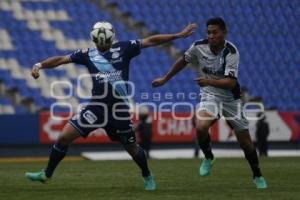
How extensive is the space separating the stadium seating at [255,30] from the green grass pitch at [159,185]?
10388 mm

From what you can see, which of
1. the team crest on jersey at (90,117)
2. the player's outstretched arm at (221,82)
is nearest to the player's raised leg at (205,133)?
the player's outstretched arm at (221,82)

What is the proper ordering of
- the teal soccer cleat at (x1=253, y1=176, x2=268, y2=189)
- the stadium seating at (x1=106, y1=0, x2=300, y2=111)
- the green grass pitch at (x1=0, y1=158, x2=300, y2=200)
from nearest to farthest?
the green grass pitch at (x1=0, y1=158, x2=300, y2=200)
the teal soccer cleat at (x1=253, y1=176, x2=268, y2=189)
the stadium seating at (x1=106, y1=0, x2=300, y2=111)

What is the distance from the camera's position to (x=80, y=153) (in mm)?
22484

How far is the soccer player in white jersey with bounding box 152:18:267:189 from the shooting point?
33.4 feet

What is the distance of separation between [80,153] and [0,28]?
4.60 m

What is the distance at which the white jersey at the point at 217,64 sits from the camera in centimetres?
1018

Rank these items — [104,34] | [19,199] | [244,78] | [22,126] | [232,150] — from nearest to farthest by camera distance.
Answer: [19,199] < [104,34] < [22,126] < [232,150] < [244,78]

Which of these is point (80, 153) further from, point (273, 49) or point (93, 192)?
point (93, 192)

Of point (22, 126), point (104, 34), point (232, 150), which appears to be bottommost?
point (232, 150)

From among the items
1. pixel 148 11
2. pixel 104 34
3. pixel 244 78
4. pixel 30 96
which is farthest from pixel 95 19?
pixel 104 34

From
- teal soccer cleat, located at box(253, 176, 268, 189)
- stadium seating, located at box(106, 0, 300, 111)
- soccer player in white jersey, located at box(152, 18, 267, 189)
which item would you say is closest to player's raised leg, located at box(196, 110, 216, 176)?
soccer player in white jersey, located at box(152, 18, 267, 189)

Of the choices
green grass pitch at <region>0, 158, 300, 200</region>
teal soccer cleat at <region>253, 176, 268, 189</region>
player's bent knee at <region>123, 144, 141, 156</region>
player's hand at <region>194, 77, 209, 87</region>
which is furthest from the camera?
teal soccer cleat at <region>253, 176, 268, 189</region>

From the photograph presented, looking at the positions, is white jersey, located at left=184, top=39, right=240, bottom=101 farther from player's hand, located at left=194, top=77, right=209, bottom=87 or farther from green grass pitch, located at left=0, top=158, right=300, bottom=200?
green grass pitch, located at left=0, top=158, right=300, bottom=200

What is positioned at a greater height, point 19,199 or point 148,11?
point 148,11
